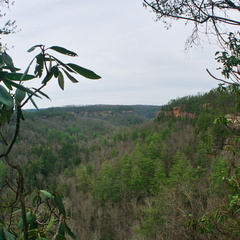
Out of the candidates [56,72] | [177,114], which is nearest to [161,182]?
[56,72]

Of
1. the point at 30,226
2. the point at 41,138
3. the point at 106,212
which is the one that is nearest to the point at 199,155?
the point at 106,212

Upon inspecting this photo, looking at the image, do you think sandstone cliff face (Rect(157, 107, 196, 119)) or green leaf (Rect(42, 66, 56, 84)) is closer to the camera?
green leaf (Rect(42, 66, 56, 84))

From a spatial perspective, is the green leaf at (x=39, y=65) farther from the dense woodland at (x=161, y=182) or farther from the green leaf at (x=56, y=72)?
the dense woodland at (x=161, y=182)

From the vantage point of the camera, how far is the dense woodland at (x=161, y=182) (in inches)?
108

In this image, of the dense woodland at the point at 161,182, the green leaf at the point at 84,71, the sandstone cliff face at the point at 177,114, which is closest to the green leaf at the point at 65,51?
the green leaf at the point at 84,71

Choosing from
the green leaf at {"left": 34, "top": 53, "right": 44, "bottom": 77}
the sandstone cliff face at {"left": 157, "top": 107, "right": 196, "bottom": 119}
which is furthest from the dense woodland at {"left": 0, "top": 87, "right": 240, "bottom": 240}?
the green leaf at {"left": 34, "top": 53, "right": 44, "bottom": 77}

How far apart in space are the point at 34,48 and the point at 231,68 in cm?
231

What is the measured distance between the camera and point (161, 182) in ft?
52.9

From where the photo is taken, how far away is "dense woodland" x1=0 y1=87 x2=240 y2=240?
275 cm

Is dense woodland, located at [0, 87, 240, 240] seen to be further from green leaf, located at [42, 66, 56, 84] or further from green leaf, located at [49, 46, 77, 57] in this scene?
green leaf, located at [49, 46, 77, 57]

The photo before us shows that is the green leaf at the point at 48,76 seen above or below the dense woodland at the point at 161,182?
above

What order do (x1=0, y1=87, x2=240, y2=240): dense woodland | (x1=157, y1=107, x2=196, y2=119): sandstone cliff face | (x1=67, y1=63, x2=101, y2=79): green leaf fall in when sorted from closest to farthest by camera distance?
1. (x1=67, y1=63, x2=101, y2=79): green leaf
2. (x1=0, y1=87, x2=240, y2=240): dense woodland
3. (x1=157, y1=107, x2=196, y2=119): sandstone cliff face

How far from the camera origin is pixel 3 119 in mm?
758

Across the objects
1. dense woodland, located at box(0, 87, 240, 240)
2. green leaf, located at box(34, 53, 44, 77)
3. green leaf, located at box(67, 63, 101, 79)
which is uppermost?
green leaf, located at box(34, 53, 44, 77)
